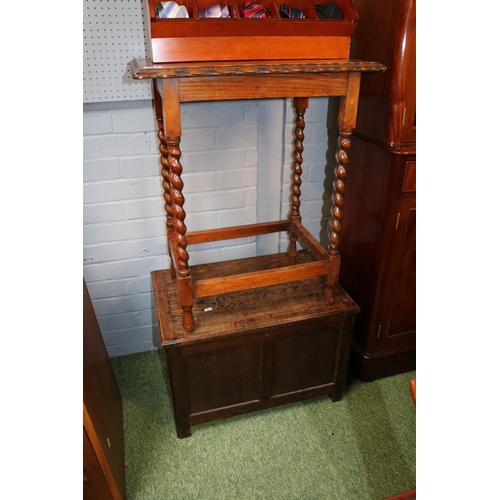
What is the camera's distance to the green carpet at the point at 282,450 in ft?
5.40

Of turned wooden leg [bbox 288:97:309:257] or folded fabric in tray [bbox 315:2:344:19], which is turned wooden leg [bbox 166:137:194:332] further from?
folded fabric in tray [bbox 315:2:344:19]

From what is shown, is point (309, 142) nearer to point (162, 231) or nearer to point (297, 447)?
point (162, 231)

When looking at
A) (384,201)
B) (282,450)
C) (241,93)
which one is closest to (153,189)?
(241,93)

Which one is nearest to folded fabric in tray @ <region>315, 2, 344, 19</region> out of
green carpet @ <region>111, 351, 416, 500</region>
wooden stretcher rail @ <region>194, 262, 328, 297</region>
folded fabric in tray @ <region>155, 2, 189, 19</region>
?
folded fabric in tray @ <region>155, 2, 189, 19</region>

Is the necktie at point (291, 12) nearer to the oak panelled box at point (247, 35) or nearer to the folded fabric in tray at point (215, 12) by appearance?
the oak panelled box at point (247, 35)

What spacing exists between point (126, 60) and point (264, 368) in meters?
1.43

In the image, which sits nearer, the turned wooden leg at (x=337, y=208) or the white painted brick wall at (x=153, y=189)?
the turned wooden leg at (x=337, y=208)

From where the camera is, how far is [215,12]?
4.25 ft

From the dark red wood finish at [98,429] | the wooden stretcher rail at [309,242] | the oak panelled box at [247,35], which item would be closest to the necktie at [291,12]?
the oak panelled box at [247,35]

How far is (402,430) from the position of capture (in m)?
1.88

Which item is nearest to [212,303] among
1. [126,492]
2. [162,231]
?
[162,231]

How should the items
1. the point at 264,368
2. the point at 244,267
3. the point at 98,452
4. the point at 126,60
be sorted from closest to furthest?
the point at 98,452, the point at 126,60, the point at 264,368, the point at 244,267

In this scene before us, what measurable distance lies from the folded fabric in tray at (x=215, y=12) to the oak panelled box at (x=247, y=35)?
0.01 meters

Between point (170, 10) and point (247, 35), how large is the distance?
0.79ft
